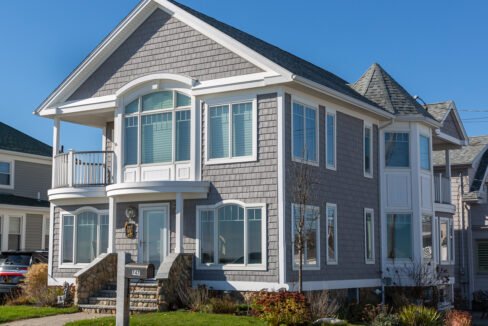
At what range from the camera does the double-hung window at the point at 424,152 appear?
26.5 meters

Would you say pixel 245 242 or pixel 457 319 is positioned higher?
pixel 245 242

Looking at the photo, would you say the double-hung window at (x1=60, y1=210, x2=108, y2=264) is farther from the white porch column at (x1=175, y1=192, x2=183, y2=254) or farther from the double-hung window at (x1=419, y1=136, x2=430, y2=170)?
the double-hung window at (x1=419, y1=136, x2=430, y2=170)

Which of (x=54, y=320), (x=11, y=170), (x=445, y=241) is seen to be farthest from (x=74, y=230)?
(x=11, y=170)

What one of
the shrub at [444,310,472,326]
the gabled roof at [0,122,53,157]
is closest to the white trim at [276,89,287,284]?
the shrub at [444,310,472,326]

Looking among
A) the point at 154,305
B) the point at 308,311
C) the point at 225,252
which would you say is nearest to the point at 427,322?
the point at 308,311

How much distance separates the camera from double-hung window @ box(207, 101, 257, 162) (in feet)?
69.1

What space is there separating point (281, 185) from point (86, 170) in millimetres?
7178

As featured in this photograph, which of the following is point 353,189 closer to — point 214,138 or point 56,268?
point 214,138

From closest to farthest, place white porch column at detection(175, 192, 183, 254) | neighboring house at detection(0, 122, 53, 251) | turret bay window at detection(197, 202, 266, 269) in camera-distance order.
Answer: turret bay window at detection(197, 202, 266, 269)
white porch column at detection(175, 192, 183, 254)
neighboring house at detection(0, 122, 53, 251)

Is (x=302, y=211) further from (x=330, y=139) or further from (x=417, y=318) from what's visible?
(x=417, y=318)

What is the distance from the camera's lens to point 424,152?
87.9 feet

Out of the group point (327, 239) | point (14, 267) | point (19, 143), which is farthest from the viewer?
point (19, 143)

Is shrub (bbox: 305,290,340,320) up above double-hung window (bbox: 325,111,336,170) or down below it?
below

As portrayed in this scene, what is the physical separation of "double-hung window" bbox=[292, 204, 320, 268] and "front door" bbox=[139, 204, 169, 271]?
4036mm
